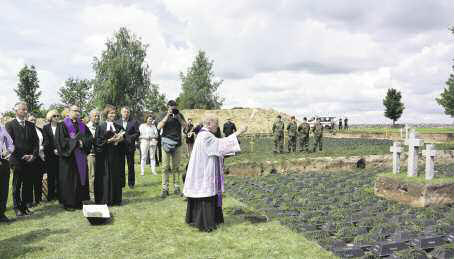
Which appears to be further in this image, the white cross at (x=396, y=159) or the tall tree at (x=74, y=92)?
the tall tree at (x=74, y=92)

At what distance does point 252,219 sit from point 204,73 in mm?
58781

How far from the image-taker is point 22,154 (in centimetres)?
702

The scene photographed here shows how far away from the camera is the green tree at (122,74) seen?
45125mm

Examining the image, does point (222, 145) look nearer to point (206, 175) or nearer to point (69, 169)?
point (206, 175)

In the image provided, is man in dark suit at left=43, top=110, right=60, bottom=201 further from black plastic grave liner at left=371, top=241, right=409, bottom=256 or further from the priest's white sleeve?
black plastic grave liner at left=371, top=241, right=409, bottom=256

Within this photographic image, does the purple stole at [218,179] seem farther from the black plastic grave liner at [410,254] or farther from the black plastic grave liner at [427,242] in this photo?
the black plastic grave liner at [427,242]

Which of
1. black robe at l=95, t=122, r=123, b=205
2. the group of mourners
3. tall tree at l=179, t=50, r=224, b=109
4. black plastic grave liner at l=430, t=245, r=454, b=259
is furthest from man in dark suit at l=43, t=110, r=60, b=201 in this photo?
tall tree at l=179, t=50, r=224, b=109

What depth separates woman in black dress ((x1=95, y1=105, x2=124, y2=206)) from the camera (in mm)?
7434

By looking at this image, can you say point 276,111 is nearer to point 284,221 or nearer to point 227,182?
point 227,182

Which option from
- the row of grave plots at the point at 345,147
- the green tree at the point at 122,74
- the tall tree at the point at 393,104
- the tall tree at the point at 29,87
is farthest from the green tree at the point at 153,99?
the tall tree at the point at 393,104

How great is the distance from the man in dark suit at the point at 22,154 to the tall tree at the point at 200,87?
182ft

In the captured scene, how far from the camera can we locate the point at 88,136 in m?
7.52

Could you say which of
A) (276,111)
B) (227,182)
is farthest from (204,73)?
(227,182)

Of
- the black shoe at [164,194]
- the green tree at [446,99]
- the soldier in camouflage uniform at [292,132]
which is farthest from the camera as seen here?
the green tree at [446,99]
